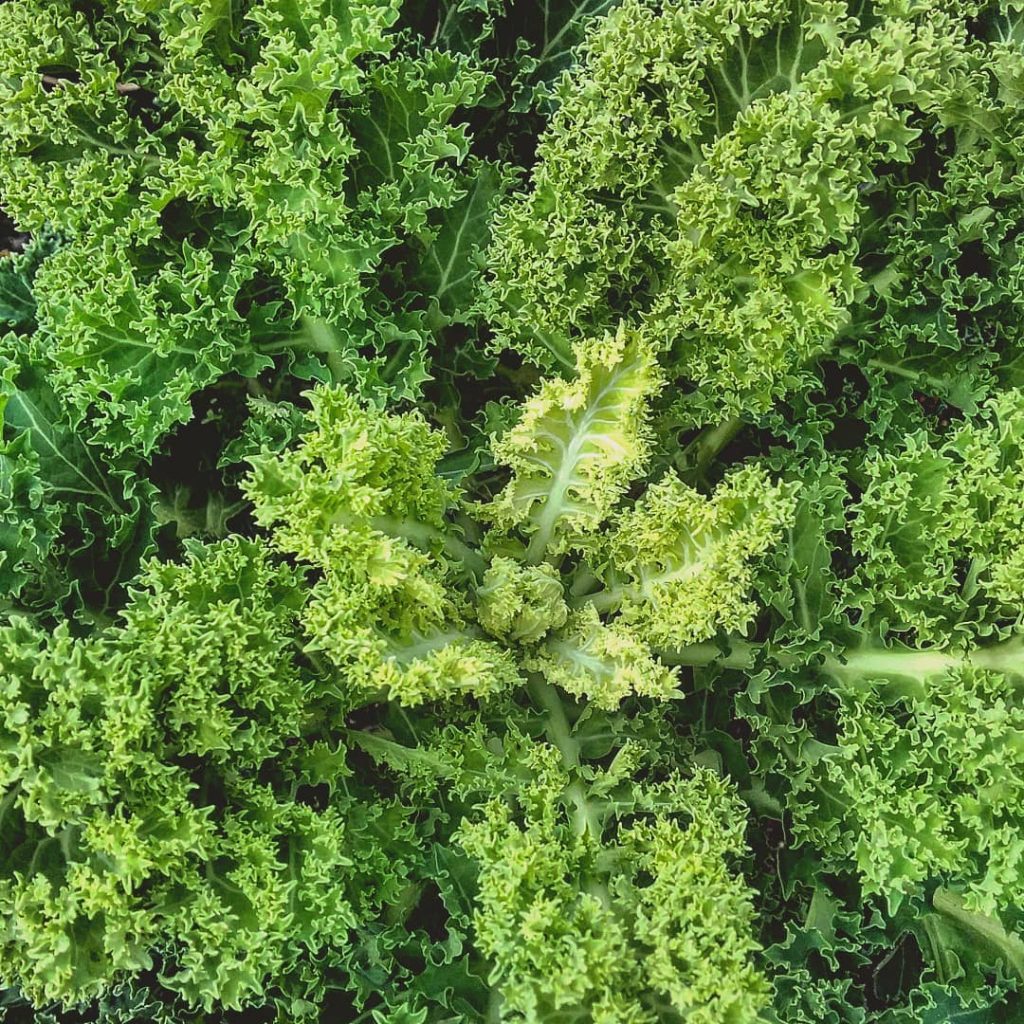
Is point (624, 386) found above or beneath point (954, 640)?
above

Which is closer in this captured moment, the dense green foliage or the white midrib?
the dense green foliage

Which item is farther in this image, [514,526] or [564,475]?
[514,526]

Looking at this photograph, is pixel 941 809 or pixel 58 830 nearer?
pixel 58 830

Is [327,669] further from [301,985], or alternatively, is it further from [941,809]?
[941,809]

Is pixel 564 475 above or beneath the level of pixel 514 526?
above

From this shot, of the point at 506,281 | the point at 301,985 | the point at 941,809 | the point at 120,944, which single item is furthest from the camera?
the point at 506,281

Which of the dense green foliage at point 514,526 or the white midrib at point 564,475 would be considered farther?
the white midrib at point 564,475

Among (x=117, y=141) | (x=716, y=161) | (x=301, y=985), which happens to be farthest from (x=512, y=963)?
(x=117, y=141)

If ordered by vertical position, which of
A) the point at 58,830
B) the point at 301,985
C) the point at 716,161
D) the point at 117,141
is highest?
the point at 117,141
